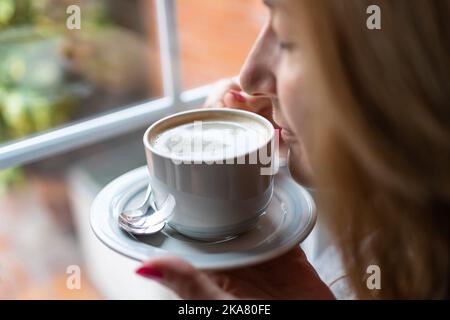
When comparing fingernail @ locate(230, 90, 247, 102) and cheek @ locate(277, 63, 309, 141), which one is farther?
fingernail @ locate(230, 90, 247, 102)

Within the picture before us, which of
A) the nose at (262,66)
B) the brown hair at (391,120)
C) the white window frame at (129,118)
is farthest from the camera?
the white window frame at (129,118)

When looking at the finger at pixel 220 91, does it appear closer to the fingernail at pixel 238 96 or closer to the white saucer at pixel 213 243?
the fingernail at pixel 238 96

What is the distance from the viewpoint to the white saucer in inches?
19.7

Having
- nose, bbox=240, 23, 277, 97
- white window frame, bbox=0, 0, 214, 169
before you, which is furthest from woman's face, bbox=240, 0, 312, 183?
white window frame, bbox=0, 0, 214, 169

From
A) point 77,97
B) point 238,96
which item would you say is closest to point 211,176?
point 238,96

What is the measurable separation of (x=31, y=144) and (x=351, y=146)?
1.34 ft

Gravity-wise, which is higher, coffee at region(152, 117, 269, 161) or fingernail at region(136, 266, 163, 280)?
coffee at region(152, 117, 269, 161)

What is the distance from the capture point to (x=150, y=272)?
0.47 m

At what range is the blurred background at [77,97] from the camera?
75 centimetres

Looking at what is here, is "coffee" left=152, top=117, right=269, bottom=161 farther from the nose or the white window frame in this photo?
the white window frame

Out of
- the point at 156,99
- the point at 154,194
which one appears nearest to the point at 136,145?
the point at 156,99

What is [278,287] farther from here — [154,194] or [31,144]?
[31,144]

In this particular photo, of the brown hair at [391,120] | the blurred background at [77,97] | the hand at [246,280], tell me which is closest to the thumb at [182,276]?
the hand at [246,280]

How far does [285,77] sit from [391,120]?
11cm
